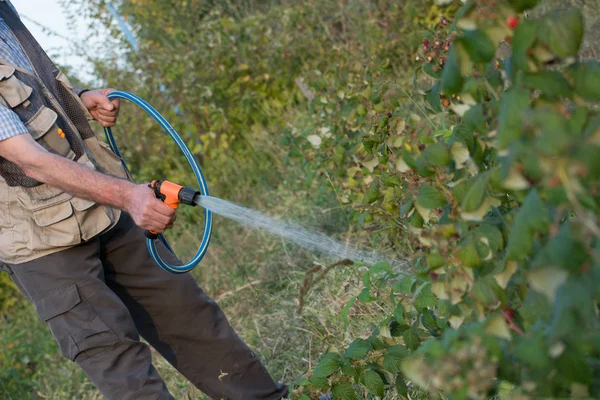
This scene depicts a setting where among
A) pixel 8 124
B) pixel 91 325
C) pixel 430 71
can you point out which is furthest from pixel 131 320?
pixel 430 71

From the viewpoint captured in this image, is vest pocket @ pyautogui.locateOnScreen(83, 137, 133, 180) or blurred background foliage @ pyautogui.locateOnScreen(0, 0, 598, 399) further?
blurred background foliage @ pyautogui.locateOnScreen(0, 0, 598, 399)

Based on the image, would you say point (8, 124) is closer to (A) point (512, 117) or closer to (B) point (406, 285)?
(B) point (406, 285)

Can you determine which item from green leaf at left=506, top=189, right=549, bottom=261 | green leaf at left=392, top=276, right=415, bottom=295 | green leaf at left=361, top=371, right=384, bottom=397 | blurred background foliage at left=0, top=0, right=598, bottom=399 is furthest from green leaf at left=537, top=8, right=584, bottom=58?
blurred background foliage at left=0, top=0, right=598, bottom=399

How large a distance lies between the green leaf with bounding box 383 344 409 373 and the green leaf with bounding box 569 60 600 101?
1.01 meters

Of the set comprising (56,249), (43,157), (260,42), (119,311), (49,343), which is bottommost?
(49,343)

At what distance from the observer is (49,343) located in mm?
5207

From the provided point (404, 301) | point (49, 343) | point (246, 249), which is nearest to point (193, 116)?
point (246, 249)

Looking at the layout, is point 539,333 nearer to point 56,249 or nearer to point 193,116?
point 56,249

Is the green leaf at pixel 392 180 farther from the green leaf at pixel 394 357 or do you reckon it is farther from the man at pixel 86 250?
the man at pixel 86 250

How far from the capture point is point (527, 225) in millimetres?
1062

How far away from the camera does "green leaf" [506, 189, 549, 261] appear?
104cm

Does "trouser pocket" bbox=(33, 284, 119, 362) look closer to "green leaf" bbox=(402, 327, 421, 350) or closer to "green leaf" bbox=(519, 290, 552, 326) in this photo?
"green leaf" bbox=(402, 327, 421, 350)

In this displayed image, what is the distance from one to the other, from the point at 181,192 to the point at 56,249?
62 cm

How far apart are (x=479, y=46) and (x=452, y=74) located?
7 centimetres
